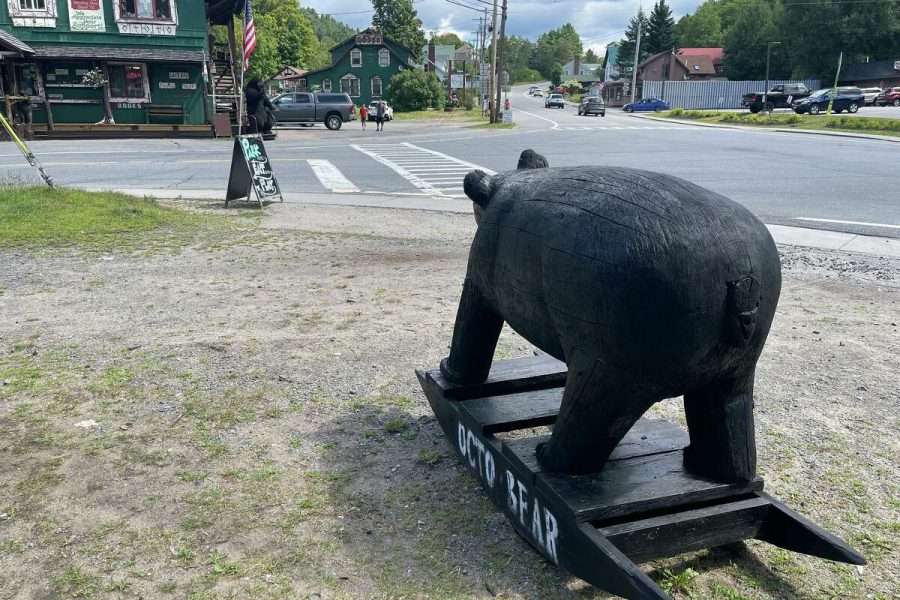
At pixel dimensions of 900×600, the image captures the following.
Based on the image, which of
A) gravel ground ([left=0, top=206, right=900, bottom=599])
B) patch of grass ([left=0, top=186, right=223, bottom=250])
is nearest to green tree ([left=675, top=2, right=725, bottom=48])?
patch of grass ([left=0, top=186, right=223, bottom=250])

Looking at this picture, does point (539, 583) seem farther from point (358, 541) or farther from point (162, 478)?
point (162, 478)

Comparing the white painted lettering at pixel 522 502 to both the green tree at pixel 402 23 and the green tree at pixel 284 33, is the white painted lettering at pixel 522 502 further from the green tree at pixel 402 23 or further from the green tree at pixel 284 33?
the green tree at pixel 402 23

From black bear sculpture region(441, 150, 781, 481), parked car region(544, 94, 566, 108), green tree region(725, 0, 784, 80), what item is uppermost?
green tree region(725, 0, 784, 80)

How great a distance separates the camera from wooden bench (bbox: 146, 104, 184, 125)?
29.6 metres

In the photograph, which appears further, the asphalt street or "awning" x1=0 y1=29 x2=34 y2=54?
"awning" x1=0 y1=29 x2=34 y2=54

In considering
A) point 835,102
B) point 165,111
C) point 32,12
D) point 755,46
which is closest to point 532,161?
point 165,111

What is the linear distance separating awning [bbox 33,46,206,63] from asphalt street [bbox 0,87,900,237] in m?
4.25

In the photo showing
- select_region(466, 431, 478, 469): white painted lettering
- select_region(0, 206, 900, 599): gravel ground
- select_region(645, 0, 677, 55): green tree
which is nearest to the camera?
select_region(0, 206, 900, 599): gravel ground

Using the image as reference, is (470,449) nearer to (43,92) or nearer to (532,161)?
(532,161)

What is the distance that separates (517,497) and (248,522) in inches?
45.5

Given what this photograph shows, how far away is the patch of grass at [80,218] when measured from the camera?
8609 mm

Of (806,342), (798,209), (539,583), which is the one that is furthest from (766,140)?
(539,583)

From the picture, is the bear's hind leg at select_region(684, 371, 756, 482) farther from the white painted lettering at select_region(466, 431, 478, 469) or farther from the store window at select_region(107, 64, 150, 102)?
the store window at select_region(107, 64, 150, 102)

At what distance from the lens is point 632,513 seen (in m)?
2.40
